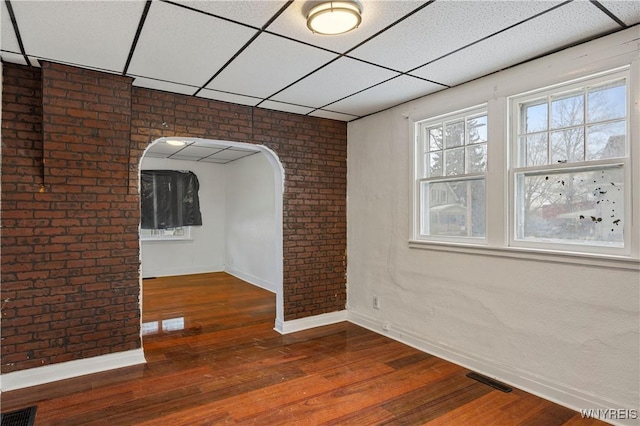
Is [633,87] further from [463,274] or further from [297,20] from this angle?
[297,20]

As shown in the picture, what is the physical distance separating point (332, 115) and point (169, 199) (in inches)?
184

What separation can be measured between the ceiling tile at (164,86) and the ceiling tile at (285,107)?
2.60 ft

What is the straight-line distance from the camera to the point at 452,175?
3.57 metres

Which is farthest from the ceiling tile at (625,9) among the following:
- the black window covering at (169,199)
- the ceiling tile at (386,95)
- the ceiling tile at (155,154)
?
the black window covering at (169,199)

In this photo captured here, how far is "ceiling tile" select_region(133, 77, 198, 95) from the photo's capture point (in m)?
3.35

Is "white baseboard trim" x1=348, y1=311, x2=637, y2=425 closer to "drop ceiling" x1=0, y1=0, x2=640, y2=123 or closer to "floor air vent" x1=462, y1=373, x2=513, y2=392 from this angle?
"floor air vent" x1=462, y1=373, x2=513, y2=392

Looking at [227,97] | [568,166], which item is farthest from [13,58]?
[568,166]

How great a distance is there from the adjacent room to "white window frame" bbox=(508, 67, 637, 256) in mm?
15

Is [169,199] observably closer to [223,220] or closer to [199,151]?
[223,220]

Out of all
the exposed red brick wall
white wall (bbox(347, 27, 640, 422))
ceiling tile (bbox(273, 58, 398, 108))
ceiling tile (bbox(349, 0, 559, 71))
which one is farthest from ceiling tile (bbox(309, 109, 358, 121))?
ceiling tile (bbox(349, 0, 559, 71))

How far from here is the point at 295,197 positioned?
444 centimetres

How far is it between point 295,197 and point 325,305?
1.44m

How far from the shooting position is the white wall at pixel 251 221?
6.49 metres

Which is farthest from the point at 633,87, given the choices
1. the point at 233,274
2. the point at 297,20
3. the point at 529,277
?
the point at 233,274
